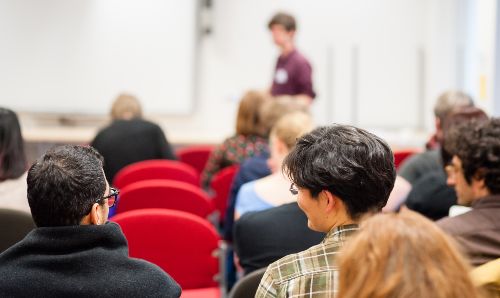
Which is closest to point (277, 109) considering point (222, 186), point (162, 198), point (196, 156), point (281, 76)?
point (222, 186)

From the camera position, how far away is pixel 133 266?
6.63ft

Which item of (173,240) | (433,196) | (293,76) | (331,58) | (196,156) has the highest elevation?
(331,58)

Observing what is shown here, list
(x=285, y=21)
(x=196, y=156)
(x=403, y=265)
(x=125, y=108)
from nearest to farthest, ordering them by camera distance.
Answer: (x=403, y=265), (x=125, y=108), (x=196, y=156), (x=285, y=21)

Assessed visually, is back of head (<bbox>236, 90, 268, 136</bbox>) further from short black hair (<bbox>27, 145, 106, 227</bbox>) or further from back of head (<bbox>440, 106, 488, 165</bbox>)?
short black hair (<bbox>27, 145, 106, 227</bbox>)

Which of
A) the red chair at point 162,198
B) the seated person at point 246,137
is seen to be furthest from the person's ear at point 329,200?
the seated person at point 246,137

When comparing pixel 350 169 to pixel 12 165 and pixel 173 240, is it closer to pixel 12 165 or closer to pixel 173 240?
pixel 173 240

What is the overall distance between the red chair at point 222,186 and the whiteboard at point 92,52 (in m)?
3.86

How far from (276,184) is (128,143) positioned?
2.71 meters

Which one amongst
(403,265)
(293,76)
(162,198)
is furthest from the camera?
(293,76)

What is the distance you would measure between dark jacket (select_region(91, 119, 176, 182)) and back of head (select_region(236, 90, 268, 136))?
783 mm

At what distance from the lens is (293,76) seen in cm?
717

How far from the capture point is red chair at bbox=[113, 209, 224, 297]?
320 cm

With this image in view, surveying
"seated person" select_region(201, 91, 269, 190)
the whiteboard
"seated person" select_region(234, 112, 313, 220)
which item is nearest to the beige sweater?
"seated person" select_region(234, 112, 313, 220)

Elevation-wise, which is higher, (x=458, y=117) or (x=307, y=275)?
(x=458, y=117)
